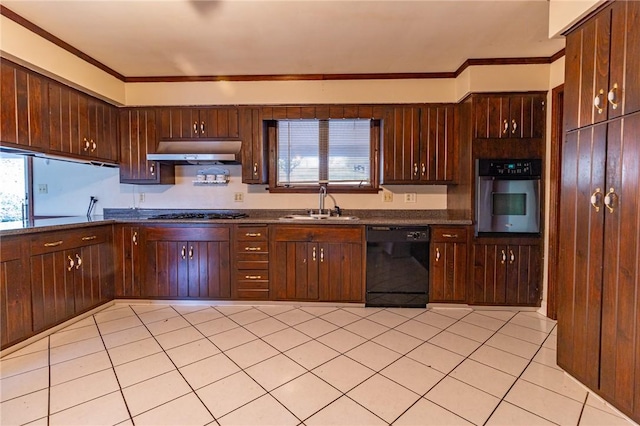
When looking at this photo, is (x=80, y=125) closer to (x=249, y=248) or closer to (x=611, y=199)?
(x=249, y=248)

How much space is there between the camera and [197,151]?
3316mm

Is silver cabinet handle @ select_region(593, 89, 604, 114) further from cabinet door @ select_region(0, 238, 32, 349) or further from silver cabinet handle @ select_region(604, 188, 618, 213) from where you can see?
cabinet door @ select_region(0, 238, 32, 349)

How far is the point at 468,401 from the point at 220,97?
3.45 metres

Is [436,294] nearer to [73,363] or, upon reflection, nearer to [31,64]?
[73,363]

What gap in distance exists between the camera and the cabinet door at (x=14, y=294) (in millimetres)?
2143

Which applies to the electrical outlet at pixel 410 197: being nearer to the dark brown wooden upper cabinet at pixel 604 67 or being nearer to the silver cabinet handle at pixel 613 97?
the dark brown wooden upper cabinet at pixel 604 67

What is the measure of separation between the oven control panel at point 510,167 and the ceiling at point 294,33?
0.99 meters

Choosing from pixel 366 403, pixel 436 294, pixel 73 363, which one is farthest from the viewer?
pixel 436 294

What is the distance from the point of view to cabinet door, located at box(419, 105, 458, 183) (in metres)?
3.27

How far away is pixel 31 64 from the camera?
2389 millimetres

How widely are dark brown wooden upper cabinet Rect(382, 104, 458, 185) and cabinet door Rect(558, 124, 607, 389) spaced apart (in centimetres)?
139

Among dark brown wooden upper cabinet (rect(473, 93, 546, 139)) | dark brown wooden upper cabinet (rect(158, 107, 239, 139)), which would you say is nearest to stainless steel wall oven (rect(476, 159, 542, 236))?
dark brown wooden upper cabinet (rect(473, 93, 546, 139))

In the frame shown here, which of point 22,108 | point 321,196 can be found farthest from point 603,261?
point 22,108

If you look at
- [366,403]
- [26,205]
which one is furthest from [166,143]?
[366,403]
